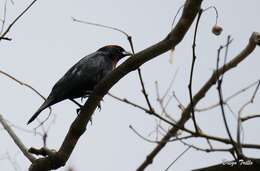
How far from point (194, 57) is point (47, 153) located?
168 cm

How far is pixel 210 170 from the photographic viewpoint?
2.66 metres

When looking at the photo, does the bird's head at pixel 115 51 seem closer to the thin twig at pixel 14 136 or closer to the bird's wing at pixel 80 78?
the bird's wing at pixel 80 78

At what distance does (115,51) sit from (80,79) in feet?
3.08

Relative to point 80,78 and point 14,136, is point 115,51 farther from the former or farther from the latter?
point 14,136

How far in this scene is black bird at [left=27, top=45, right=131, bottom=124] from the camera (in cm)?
618

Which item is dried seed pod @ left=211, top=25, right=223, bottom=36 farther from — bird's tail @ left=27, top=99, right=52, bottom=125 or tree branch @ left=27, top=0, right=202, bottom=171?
bird's tail @ left=27, top=99, right=52, bottom=125

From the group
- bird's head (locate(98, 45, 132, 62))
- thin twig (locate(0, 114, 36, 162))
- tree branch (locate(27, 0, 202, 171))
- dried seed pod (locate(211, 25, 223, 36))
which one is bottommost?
thin twig (locate(0, 114, 36, 162))

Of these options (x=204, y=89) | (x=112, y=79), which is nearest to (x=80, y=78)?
(x=112, y=79)

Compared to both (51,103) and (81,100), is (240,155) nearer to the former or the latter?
(51,103)

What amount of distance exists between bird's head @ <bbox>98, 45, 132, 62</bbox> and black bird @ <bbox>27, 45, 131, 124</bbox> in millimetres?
161

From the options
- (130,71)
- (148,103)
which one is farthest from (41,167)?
(148,103)

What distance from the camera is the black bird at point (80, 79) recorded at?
6184 millimetres

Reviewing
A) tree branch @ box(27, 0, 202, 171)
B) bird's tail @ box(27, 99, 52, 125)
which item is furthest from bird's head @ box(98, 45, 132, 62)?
tree branch @ box(27, 0, 202, 171)

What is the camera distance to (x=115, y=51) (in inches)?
281
